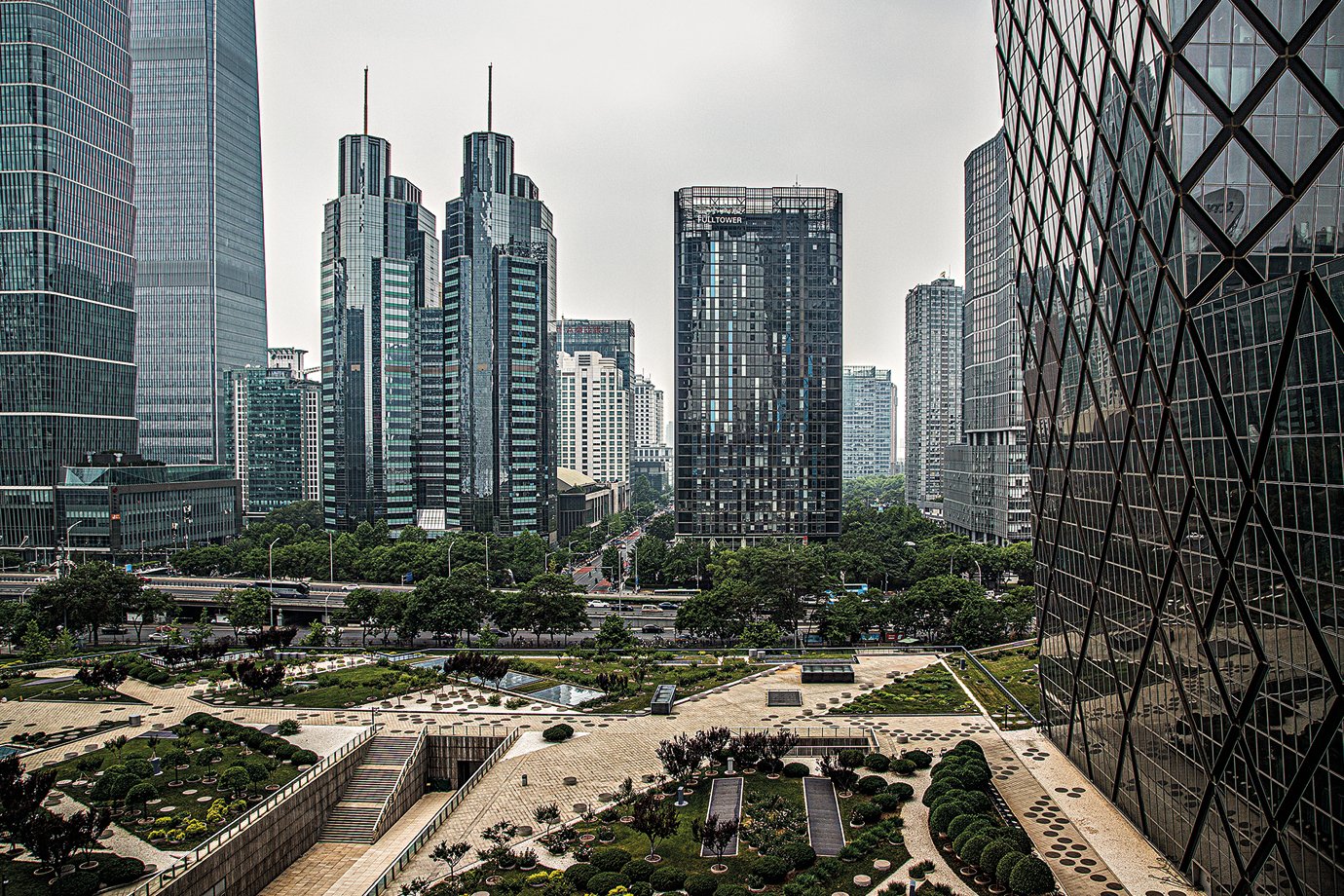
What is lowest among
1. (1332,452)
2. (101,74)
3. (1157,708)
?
(1157,708)

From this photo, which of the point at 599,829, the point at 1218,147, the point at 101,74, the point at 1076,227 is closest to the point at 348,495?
the point at 101,74

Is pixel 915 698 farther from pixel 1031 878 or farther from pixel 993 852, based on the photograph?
pixel 1031 878

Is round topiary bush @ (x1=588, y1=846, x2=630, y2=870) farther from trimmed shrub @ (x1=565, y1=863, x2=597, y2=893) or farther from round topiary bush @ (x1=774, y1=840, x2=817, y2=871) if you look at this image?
round topiary bush @ (x1=774, y1=840, x2=817, y2=871)

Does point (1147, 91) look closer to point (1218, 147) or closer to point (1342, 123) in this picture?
point (1218, 147)

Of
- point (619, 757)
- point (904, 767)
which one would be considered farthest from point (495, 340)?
point (904, 767)

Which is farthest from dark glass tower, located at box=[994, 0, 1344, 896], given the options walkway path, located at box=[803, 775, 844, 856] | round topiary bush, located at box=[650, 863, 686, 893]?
round topiary bush, located at box=[650, 863, 686, 893]
